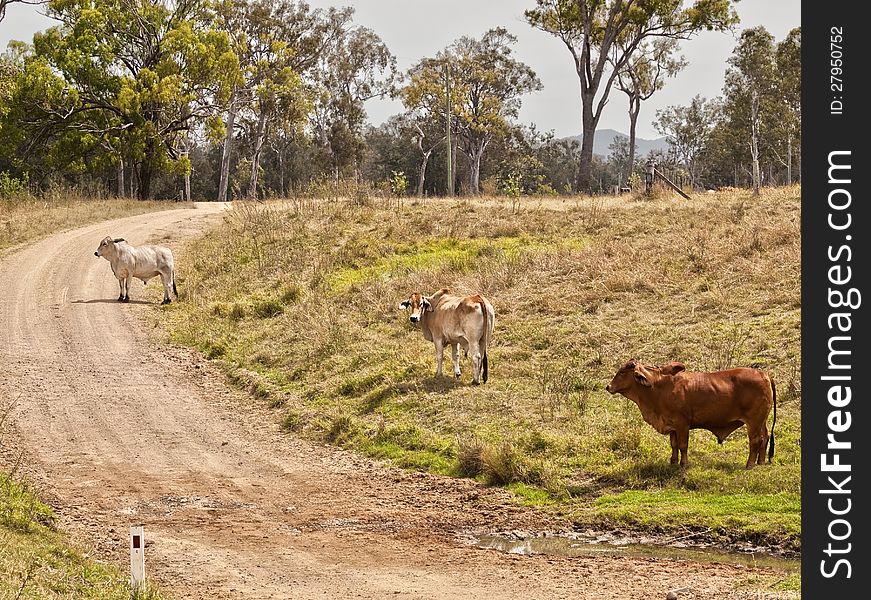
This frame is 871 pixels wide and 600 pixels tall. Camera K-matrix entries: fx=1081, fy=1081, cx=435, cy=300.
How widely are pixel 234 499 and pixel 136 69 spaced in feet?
135

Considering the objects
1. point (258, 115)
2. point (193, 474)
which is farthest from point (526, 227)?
point (258, 115)

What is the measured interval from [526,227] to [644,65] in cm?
4234

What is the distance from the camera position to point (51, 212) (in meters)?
39.2

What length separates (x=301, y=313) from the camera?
2294cm

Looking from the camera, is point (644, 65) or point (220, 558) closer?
point (220, 558)

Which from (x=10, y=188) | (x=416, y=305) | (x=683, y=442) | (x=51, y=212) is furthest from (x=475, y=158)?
(x=683, y=442)

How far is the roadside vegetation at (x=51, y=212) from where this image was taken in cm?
3491

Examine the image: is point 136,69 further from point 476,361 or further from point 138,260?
point 476,361

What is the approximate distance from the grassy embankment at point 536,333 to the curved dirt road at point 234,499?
79 centimetres

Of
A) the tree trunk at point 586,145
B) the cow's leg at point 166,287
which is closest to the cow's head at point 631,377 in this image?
the cow's leg at point 166,287

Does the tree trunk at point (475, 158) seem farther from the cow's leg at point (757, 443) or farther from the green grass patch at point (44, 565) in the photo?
the green grass patch at point (44, 565)

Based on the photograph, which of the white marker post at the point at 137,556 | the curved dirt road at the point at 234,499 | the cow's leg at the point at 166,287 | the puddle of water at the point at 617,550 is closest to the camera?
the white marker post at the point at 137,556

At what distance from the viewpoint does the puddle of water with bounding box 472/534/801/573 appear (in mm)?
11297

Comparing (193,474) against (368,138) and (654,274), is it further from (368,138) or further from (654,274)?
(368,138)
